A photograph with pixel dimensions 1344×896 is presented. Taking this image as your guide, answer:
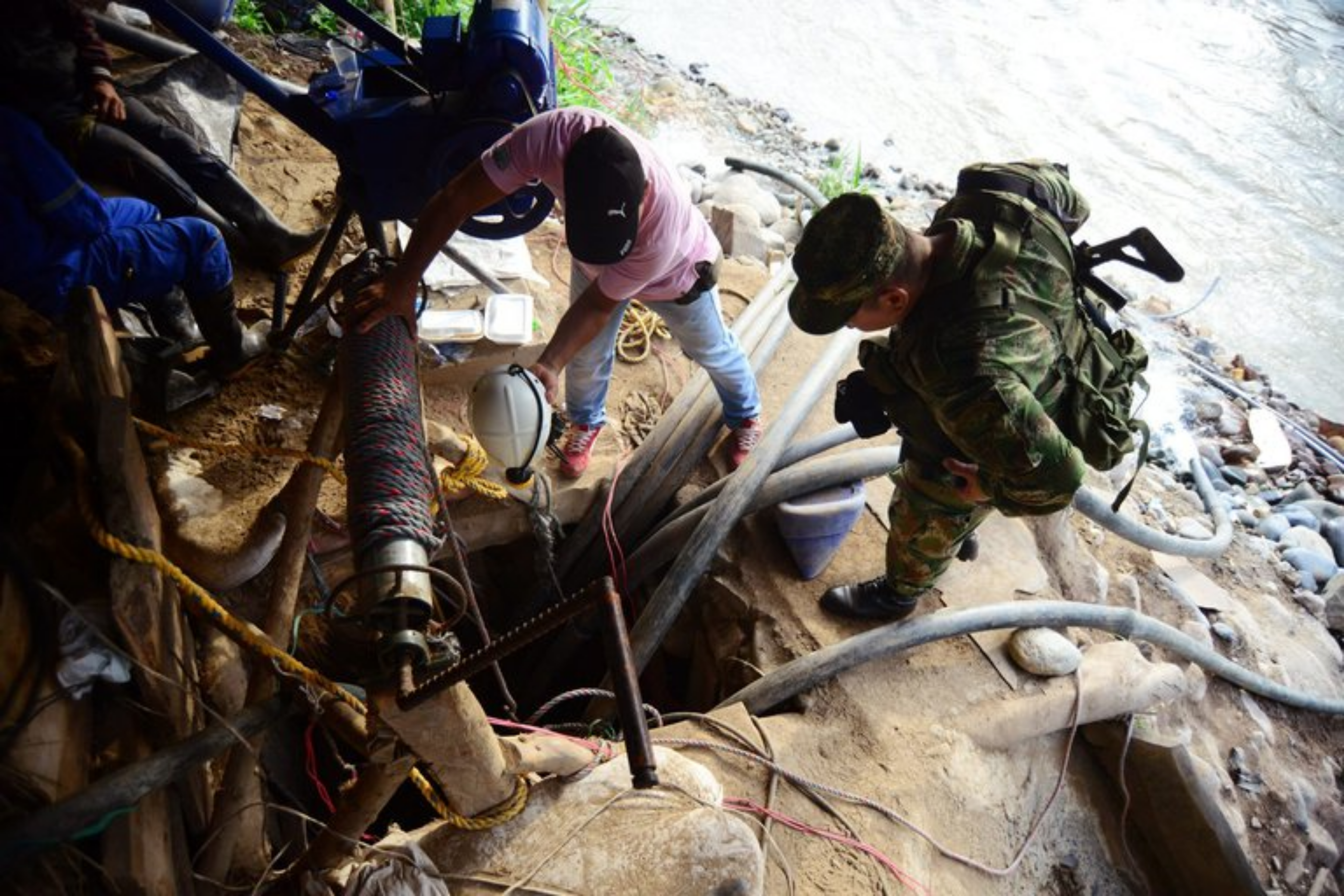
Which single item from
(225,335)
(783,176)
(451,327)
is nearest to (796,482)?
(451,327)

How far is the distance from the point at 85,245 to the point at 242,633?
1766 mm

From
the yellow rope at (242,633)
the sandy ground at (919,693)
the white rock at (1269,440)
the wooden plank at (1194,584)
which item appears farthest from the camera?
the white rock at (1269,440)

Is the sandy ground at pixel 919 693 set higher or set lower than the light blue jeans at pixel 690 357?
lower

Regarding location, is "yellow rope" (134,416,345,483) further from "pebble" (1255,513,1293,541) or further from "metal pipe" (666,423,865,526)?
"pebble" (1255,513,1293,541)

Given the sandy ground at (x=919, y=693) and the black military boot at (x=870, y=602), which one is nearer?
the sandy ground at (x=919, y=693)

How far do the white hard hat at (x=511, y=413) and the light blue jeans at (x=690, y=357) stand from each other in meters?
0.54

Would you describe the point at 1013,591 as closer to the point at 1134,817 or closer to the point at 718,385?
the point at 1134,817

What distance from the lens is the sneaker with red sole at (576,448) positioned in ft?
12.2

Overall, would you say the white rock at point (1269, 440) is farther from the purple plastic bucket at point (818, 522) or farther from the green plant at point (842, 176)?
the purple plastic bucket at point (818, 522)

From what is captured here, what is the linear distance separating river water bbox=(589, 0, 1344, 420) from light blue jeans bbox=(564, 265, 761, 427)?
4952mm

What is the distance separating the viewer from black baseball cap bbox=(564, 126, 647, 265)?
2.31 meters

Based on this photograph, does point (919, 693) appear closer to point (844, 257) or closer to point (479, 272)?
point (844, 257)

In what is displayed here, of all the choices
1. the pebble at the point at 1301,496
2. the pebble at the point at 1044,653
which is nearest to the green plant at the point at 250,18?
the pebble at the point at 1044,653

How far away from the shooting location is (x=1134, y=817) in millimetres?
3361
